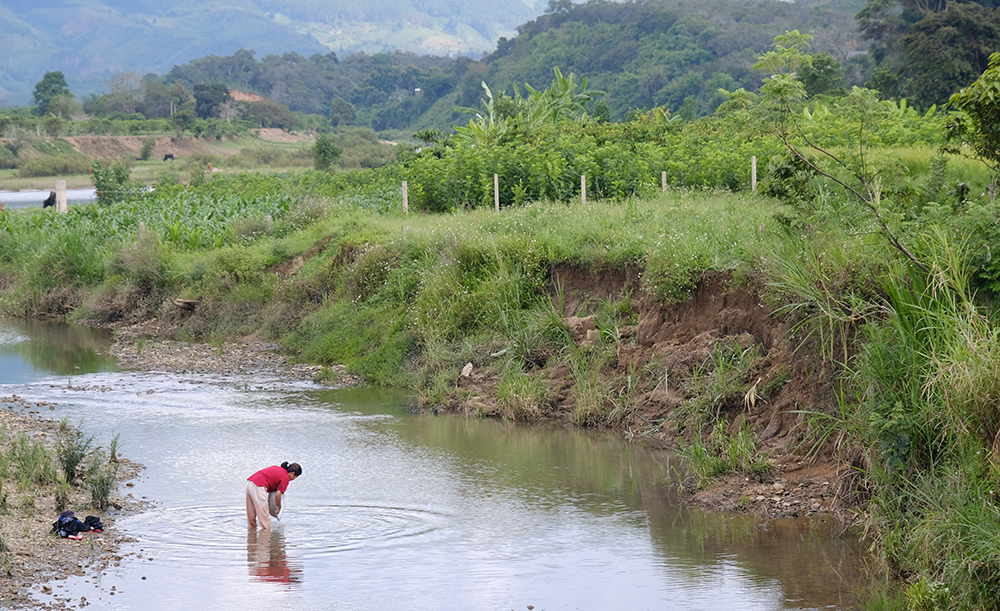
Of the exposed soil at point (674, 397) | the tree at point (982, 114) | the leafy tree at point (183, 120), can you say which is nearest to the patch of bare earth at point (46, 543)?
the exposed soil at point (674, 397)

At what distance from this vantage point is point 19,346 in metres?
23.3

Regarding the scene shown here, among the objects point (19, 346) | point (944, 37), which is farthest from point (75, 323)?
point (944, 37)

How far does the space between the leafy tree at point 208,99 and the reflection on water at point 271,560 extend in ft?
325

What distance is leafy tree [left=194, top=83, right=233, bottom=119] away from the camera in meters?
104

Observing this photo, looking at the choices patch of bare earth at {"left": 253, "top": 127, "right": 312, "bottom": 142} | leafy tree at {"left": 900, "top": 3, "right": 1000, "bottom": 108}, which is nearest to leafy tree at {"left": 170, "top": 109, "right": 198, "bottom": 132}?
patch of bare earth at {"left": 253, "top": 127, "right": 312, "bottom": 142}

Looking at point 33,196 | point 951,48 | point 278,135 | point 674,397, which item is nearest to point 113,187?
point 951,48

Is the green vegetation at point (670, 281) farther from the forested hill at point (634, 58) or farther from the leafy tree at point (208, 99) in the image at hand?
the leafy tree at point (208, 99)

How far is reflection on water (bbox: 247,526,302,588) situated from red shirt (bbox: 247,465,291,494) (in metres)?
0.41

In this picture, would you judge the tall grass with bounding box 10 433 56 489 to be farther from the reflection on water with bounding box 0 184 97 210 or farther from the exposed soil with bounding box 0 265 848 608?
the reflection on water with bounding box 0 184 97 210

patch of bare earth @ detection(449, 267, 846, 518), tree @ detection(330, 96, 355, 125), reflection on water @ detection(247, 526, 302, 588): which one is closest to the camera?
reflection on water @ detection(247, 526, 302, 588)

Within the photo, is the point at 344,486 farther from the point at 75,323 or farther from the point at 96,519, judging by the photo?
the point at 75,323

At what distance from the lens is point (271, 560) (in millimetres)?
9641

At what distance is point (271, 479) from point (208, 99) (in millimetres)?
100148

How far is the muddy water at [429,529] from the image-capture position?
8875 mm
